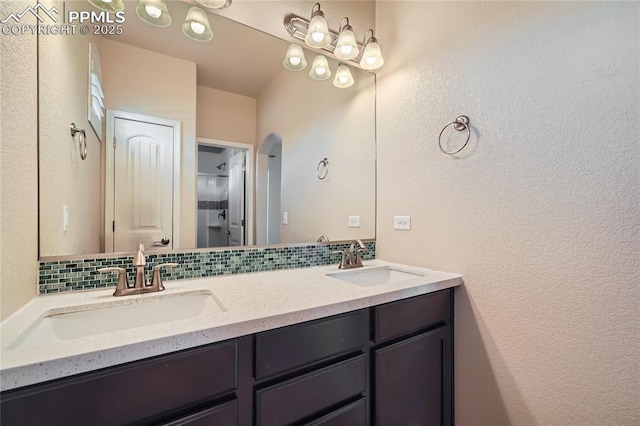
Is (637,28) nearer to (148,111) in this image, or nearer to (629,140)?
(629,140)

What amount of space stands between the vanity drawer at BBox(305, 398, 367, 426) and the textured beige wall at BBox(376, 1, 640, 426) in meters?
0.65

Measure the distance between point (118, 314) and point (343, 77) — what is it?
1809 mm

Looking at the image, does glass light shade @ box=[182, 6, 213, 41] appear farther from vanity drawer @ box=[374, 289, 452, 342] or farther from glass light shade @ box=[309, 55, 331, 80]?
vanity drawer @ box=[374, 289, 452, 342]

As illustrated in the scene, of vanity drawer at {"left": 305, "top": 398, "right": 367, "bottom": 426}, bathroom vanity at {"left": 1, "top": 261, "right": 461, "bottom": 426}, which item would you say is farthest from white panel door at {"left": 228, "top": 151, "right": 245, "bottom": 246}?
vanity drawer at {"left": 305, "top": 398, "right": 367, "bottom": 426}

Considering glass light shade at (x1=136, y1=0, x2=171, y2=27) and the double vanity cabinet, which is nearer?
the double vanity cabinet

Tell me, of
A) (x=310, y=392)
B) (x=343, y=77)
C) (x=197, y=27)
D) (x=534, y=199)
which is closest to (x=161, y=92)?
(x=197, y=27)

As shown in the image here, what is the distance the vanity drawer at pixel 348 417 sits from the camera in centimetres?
90

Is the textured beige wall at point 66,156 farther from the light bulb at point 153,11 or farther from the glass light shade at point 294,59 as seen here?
the glass light shade at point 294,59

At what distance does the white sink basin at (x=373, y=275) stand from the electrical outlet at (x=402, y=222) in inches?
10.4

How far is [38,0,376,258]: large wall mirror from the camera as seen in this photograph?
1.02m

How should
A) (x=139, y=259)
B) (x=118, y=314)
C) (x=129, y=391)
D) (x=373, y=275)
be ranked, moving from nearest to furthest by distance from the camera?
(x=129, y=391), (x=118, y=314), (x=139, y=259), (x=373, y=275)

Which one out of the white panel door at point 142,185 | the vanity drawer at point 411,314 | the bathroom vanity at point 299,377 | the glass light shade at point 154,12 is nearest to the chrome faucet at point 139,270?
the white panel door at point 142,185

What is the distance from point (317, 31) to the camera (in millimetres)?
1495

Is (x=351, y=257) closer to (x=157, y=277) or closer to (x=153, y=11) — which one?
(x=157, y=277)
